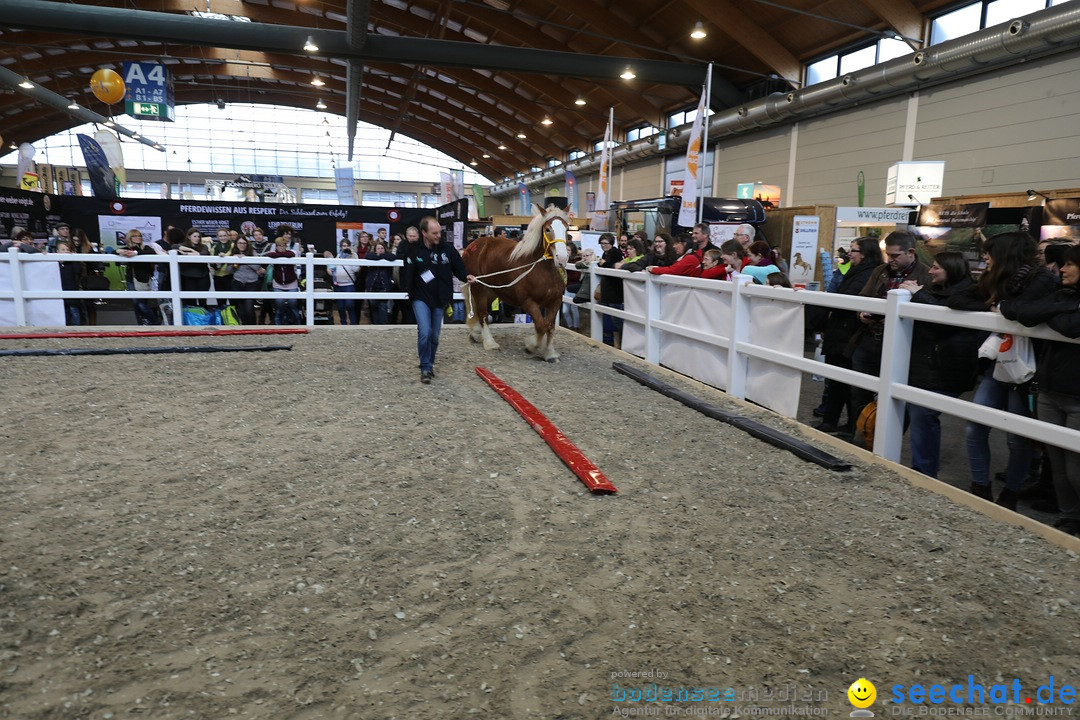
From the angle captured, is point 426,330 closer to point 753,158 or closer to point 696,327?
point 696,327

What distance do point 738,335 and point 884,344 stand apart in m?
1.75

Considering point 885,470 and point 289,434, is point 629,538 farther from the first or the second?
point 289,434

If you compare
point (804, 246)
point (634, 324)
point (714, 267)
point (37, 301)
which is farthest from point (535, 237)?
point (37, 301)

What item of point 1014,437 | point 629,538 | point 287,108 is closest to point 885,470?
point 1014,437

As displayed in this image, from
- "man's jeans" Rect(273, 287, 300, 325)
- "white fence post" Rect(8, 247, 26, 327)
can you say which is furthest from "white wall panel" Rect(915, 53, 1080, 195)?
"white fence post" Rect(8, 247, 26, 327)

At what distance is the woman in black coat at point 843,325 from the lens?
5.10 m

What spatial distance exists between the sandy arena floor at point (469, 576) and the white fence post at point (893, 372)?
10.8 inches

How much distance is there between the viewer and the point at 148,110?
17500 millimetres

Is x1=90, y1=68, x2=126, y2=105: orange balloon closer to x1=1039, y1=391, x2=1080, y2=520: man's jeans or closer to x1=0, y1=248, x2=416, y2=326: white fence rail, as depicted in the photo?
x1=0, y1=248, x2=416, y2=326: white fence rail

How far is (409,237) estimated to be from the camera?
21.9 feet

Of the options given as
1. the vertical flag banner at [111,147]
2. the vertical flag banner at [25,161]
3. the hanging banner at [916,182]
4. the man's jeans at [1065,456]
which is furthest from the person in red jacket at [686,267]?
the vertical flag banner at [25,161]

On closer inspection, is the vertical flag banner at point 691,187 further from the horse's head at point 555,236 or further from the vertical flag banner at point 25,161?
the vertical flag banner at point 25,161

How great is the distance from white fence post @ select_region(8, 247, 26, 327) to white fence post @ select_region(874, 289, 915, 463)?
36.8ft

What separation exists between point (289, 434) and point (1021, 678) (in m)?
4.40
